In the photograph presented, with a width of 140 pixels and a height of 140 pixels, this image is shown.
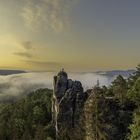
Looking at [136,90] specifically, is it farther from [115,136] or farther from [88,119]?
[88,119]

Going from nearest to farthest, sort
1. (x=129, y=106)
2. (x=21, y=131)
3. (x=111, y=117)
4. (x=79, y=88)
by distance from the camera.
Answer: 1. (x=111, y=117)
2. (x=129, y=106)
3. (x=79, y=88)
4. (x=21, y=131)

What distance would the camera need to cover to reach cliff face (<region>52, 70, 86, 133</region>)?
109062 mm

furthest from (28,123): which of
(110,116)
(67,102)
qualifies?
(110,116)

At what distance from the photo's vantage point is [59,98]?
12250cm

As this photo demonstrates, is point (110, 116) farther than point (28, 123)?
No

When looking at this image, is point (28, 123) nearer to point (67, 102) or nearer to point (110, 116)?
point (67, 102)

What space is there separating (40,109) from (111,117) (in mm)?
86191

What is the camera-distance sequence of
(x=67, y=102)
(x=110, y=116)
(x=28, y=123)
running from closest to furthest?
(x=110, y=116)
(x=67, y=102)
(x=28, y=123)

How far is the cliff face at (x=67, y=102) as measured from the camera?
358ft

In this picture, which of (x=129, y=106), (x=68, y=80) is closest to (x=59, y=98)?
(x=68, y=80)

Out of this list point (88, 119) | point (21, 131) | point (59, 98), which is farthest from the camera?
point (21, 131)

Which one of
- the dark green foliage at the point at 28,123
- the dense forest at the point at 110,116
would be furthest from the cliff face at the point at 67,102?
the dark green foliage at the point at 28,123

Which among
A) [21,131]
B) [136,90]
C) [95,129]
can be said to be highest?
[136,90]

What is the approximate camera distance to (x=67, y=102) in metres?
115
